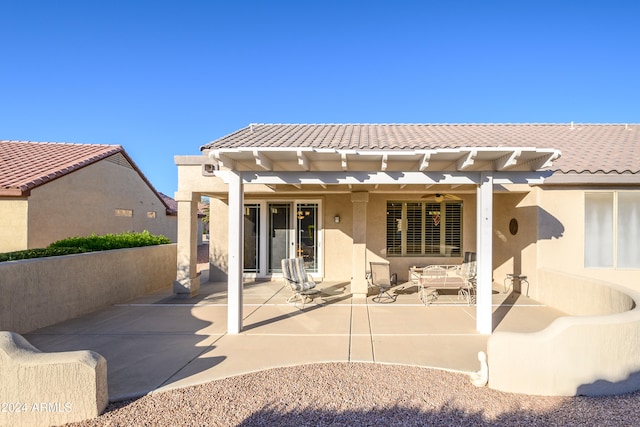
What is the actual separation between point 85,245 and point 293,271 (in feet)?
17.9

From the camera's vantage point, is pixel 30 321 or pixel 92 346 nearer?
pixel 92 346

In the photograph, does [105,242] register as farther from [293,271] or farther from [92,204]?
[293,271]

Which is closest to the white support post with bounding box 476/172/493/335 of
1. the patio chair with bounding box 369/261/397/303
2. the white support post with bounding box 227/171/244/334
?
the patio chair with bounding box 369/261/397/303

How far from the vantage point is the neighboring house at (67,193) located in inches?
401

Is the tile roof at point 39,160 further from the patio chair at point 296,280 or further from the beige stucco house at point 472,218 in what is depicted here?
the patio chair at point 296,280

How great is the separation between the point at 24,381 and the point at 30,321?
388 centimetres

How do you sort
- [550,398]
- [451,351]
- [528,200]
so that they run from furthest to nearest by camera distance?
[528,200]
[451,351]
[550,398]

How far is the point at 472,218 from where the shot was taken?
12.4m

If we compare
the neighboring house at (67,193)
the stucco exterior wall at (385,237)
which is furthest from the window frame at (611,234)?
the neighboring house at (67,193)

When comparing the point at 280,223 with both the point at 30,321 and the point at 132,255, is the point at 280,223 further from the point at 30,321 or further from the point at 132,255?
the point at 30,321

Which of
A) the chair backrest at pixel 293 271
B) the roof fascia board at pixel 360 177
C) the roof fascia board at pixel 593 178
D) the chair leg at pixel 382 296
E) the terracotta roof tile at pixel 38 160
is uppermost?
the terracotta roof tile at pixel 38 160

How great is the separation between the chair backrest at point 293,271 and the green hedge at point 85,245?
4.95 metres

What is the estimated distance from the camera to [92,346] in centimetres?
607

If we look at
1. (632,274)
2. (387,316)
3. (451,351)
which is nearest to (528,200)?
(632,274)
